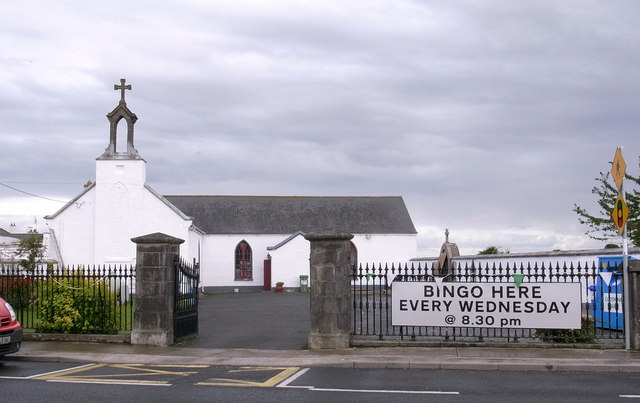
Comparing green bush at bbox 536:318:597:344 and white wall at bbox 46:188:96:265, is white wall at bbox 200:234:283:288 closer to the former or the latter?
white wall at bbox 46:188:96:265

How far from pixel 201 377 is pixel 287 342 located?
4857 mm

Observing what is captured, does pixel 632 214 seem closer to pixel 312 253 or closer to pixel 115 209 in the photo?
pixel 312 253

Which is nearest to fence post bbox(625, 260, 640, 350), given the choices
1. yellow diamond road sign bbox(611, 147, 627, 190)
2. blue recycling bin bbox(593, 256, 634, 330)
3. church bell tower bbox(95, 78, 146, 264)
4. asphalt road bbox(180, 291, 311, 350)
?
blue recycling bin bbox(593, 256, 634, 330)

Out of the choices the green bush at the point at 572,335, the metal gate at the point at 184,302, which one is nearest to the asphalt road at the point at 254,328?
the metal gate at the point at 184,302

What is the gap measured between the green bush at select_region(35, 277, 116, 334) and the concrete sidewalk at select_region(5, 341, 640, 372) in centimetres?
71

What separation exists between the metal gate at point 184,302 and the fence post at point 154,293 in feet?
0.60

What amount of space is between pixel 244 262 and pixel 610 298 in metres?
34.5

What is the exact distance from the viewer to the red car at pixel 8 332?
1224 cm

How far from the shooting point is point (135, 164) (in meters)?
36.6

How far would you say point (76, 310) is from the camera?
15773mm

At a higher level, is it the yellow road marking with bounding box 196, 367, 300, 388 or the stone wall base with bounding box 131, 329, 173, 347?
the stone wall base with bounding box 131, 329, 173, 347

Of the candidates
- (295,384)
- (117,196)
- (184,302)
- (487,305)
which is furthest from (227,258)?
(295,384)

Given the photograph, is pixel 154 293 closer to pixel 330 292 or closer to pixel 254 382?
pixel 330 292

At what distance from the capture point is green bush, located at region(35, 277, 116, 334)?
1576cm
